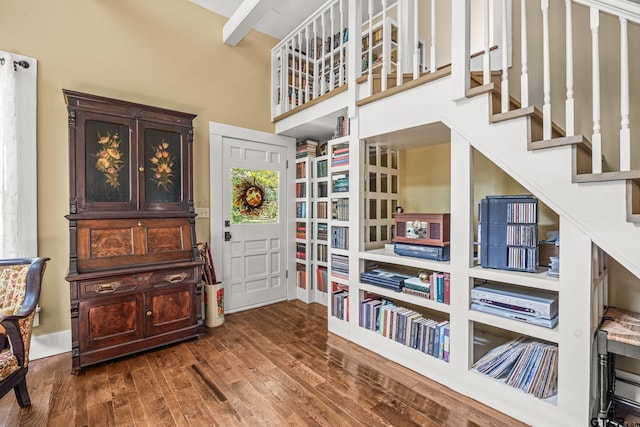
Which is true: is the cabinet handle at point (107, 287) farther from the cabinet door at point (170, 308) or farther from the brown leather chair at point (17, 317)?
the brown leather chair at point (17, 317)

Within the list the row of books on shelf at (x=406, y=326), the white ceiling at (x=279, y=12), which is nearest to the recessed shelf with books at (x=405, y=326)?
the row of books on shelf at (x=406, y=326)

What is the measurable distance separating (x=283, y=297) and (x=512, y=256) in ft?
9.09

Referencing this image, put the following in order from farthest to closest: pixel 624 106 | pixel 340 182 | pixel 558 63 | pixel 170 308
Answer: pixel 340 182 < pixel 170 308 < pixel 558 63 < pixel 624 106

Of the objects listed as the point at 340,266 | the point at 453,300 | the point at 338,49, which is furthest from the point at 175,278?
the point at 338,49

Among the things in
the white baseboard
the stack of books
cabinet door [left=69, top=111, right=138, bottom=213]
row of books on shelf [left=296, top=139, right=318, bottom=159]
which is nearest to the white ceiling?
row of books on shelf [left=296, top=139, right=318, bottom=159]

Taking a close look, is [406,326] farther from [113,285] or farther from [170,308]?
[113,285]

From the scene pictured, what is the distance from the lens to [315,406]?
1.80m

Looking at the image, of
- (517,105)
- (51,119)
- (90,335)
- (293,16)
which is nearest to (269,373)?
(90,335)

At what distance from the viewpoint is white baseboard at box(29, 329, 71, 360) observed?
7.86 feet

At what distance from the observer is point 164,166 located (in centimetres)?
267

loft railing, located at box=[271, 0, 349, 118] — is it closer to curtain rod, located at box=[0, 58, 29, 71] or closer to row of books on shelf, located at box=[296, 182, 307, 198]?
row of books on shelf, located at box=[296, 182, 307, 198]

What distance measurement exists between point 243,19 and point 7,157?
2.28 meters

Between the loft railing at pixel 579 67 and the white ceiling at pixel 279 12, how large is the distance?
198 cm

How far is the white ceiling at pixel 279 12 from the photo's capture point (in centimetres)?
323
